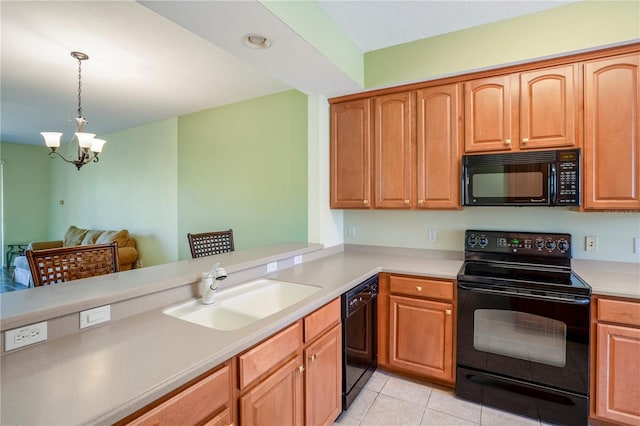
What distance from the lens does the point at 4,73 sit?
2.90 meters

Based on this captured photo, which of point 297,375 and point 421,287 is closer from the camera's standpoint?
point 297,375

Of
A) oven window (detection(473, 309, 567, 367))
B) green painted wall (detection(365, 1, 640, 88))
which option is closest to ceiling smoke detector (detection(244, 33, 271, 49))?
green painted wall (detection(365, 1, 640, 88))

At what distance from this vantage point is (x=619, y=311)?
1.70 m

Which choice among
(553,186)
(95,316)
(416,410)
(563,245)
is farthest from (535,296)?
(95,316)

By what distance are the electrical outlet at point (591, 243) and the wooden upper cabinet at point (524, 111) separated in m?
0.70

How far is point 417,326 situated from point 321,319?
3.16 ft

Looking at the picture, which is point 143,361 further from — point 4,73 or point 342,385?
point 4,73

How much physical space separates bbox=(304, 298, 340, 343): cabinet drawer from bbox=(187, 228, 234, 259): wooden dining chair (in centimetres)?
126

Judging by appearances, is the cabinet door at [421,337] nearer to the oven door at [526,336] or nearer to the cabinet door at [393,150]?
the oven door at [526,336]

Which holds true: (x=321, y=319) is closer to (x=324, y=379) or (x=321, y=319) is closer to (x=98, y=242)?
(x=324, y=379)

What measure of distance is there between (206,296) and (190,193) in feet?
9.69

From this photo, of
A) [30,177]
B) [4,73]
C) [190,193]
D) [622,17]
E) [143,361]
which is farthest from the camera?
[30,177]

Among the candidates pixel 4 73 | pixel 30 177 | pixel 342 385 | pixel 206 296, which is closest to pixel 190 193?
pixel 4 73

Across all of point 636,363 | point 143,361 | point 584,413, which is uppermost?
point 143,361
